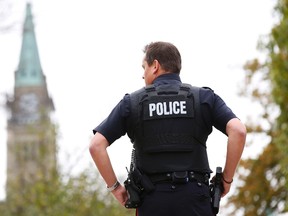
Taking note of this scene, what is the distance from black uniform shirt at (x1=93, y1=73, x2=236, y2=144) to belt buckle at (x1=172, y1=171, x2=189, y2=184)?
1.04 feet

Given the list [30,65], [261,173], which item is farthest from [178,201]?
[30,65]

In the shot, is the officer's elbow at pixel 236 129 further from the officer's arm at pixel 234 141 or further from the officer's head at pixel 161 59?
the officer's head at pixel 161 59

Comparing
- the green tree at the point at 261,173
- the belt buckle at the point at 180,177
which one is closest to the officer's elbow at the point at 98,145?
the belt buckle at the point at 180,177

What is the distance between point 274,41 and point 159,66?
69.5 ft

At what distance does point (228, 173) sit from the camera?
6.51m

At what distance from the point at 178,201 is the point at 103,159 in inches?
19.0

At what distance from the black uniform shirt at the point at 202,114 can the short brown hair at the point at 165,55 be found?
0.20 feet

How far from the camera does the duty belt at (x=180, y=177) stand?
6297 millimetres

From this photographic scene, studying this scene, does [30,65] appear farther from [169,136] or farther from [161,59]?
[169,136]

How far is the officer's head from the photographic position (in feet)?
21.2

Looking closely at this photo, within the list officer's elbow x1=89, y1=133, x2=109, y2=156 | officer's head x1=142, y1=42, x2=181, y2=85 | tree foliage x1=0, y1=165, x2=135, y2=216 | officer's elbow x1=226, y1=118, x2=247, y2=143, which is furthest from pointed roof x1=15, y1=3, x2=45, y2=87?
officer's elbow x1=226, y1=118, x2=247, y2=143

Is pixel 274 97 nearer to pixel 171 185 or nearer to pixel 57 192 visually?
pixel 57 192

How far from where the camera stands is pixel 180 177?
6.29 metres

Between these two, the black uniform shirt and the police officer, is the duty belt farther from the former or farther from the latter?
the black uniform shirt
